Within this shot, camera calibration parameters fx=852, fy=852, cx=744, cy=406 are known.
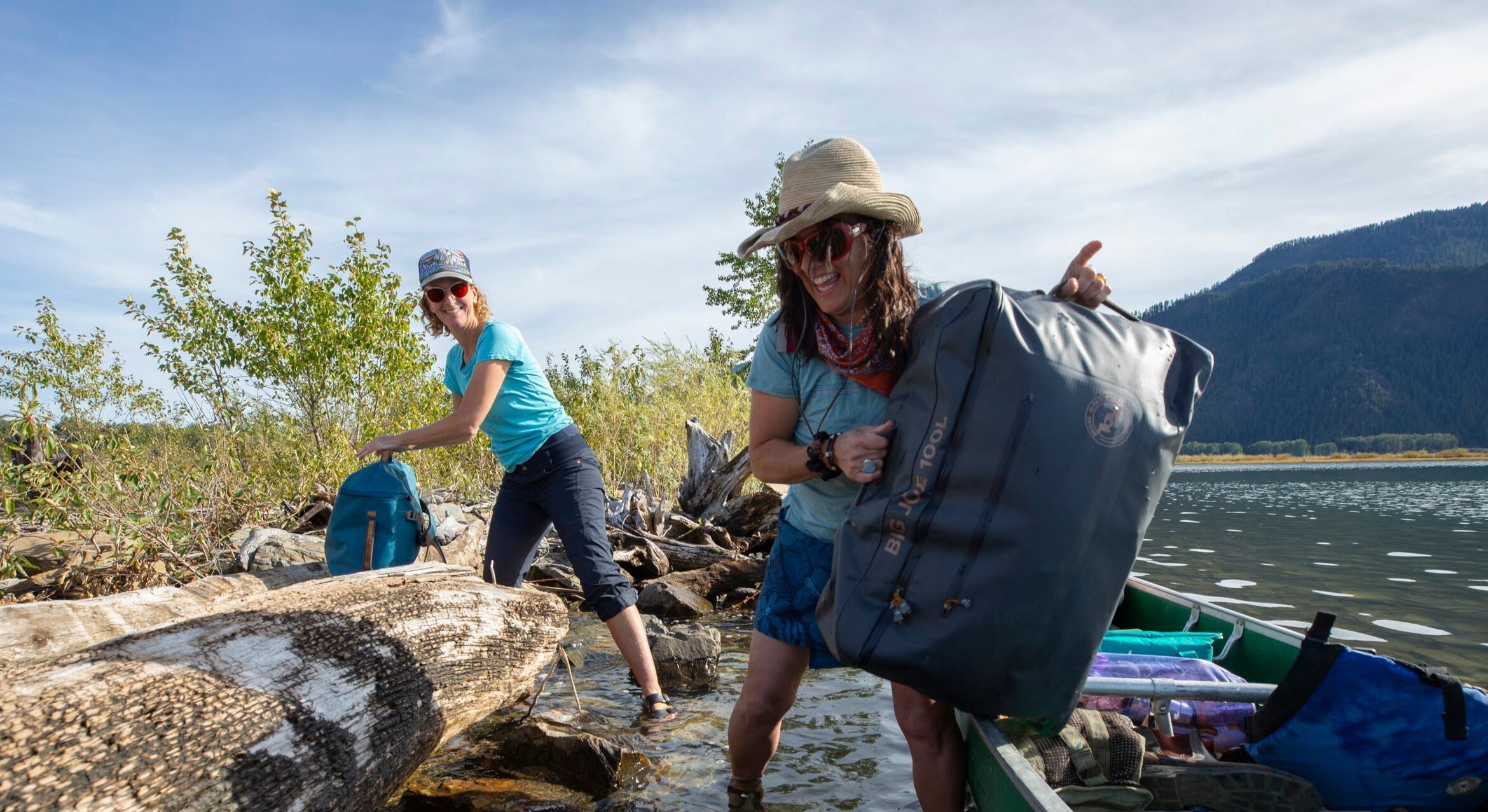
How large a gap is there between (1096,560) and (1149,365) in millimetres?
478

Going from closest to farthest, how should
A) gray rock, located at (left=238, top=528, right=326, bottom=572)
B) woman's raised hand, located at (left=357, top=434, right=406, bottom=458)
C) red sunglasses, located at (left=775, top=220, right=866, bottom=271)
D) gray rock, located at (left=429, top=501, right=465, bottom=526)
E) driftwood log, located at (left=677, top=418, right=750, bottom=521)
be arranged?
red sunglasses, located at (left=775, top=220, right=866, bottom=271) < woman's raised hand, located at (left=357, top=434, right=406, bottom=458) < gray rock, located at (left=238, top=528, right=326, bottom=572) < gray rock, located at (left=429, top=501, right=465, bottom=526) < driftwood log, located at (left=677, top=418, right=750, bottom=521)

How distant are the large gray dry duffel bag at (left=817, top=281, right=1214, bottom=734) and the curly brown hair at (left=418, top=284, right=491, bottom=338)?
2.84 m

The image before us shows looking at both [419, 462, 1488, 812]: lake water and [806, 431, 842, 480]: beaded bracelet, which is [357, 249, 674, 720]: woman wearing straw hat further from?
[806, 431, 842, 480]: beaded bracelet

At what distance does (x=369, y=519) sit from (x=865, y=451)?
2.94 m

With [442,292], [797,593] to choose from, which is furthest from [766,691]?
[442,292]

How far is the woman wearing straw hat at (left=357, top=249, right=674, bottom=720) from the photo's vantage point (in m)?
3.99

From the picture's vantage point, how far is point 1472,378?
13675 cm

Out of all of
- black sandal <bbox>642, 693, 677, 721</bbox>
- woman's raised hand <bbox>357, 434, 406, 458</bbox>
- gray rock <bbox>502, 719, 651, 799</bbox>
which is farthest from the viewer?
black sandal <bbox>642, 693, 677, 721</bbox>

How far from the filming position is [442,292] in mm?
4090

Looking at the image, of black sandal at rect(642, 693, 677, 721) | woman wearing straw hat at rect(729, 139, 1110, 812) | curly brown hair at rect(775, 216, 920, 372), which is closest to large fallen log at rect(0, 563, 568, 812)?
black sandal at rect(642, 693, 677, 721)

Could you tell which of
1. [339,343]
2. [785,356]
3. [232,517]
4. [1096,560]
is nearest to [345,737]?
[785,356]

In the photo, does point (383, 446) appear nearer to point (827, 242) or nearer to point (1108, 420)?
point (827, 242)

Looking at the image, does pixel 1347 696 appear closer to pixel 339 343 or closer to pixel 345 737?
pixel 345 737

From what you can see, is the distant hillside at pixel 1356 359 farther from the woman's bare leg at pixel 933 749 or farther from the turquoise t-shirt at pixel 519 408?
the woman's bare leg at pixel 933 749
